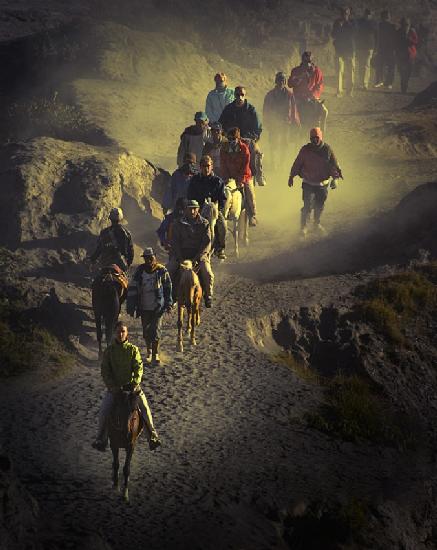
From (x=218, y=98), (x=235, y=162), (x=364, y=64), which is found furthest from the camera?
(x=364, y=64)

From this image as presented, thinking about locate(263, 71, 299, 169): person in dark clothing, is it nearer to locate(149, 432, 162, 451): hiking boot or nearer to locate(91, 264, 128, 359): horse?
locate(91, 264, 128, 359): horse

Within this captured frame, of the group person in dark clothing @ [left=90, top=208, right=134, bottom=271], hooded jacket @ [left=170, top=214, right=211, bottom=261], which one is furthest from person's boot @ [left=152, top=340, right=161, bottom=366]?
person in dark clothing @ [left=90, top=208, right=134, bottom=271]

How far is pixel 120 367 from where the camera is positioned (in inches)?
542

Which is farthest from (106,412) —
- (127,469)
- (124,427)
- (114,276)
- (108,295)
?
(114,276)

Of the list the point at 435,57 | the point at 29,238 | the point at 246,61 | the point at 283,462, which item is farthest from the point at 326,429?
the point at 435,57

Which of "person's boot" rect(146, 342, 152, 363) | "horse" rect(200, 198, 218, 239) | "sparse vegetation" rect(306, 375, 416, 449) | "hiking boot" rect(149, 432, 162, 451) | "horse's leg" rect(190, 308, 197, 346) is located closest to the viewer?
"hiking boot" rect(149, 432, 162, 451)

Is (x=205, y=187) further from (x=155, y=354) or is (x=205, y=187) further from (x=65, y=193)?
(x=65, y=193)

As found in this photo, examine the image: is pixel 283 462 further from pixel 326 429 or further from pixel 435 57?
pixel 435 57

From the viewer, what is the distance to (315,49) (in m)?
43.3

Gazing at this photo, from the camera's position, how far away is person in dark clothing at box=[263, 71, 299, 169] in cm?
2775

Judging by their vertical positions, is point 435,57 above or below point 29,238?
above

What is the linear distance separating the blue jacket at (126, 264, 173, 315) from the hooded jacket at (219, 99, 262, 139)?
7451 millimetres

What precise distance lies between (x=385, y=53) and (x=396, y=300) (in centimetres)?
1966

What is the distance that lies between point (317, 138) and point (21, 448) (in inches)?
447
